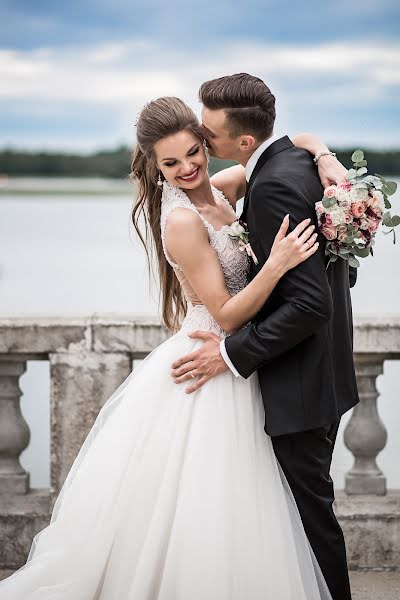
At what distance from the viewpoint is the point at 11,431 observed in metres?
4.05

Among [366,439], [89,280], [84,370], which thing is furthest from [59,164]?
[366,439]

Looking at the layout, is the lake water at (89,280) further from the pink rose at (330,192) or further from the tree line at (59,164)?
the pink rose at (330,192)

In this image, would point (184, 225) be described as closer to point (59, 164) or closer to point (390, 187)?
point (390, 187)

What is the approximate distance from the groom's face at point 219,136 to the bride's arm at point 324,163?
25 cm

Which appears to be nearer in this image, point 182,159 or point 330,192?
point 330,192

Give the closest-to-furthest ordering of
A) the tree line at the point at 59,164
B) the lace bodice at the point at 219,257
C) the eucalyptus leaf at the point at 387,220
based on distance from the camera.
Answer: the eucalyptus leaf at the point at 387,220 → the lace bodice at the point at 219,257 → the tree line at the point at 59,164

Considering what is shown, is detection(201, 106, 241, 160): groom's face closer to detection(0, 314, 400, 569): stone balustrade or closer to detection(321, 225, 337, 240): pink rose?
detection(321, 225, 337, 240): pink rose

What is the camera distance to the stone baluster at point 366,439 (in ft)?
13.2

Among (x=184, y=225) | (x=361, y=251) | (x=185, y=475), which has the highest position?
(x=184, y=225)

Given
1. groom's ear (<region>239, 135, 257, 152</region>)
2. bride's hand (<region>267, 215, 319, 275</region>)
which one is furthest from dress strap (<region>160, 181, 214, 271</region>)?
bride's hand (<region>267, 215, 319, 275</region>)

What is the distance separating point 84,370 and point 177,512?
1099 millimetres

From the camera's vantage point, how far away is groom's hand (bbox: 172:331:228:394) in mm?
3027

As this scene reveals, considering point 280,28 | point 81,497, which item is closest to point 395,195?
point 81,497

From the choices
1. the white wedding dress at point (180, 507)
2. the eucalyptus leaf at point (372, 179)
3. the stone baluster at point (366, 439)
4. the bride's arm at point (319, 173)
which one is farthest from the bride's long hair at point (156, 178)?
the stone baluster at point (366, 439)
